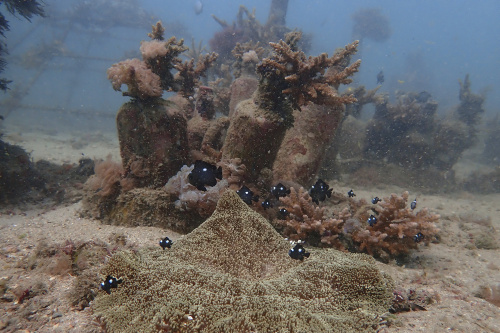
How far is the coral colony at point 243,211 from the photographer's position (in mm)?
2092

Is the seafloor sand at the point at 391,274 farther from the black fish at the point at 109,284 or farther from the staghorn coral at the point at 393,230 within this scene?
the black fish at the point at 109,284

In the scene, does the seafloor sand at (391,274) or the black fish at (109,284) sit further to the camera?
the seafloor sand at (391,274)

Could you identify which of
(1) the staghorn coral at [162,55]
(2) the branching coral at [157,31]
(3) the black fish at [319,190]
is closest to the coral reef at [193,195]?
(3) the black fish at [319,190]

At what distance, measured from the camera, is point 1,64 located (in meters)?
7.91

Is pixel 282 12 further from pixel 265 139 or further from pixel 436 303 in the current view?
pixel 436 303

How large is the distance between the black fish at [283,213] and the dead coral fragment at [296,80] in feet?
5.57

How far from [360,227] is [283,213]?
3.80ft

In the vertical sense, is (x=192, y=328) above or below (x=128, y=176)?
below

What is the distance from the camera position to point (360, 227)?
396 centimetres

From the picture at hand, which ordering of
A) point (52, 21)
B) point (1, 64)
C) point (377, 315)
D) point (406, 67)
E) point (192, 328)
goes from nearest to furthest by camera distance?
point (192, 328) → point (377, 315) → point (1, 64) → point (52, 21) → point (406, 67)

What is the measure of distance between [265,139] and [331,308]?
8.99ft

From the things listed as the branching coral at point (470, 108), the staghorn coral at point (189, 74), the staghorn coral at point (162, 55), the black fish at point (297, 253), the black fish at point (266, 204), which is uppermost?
the branching coral at point (470, 108)

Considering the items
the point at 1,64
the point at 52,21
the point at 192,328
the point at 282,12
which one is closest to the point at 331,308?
the point at 192,328

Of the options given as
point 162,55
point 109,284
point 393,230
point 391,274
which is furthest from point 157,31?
point 391,274
